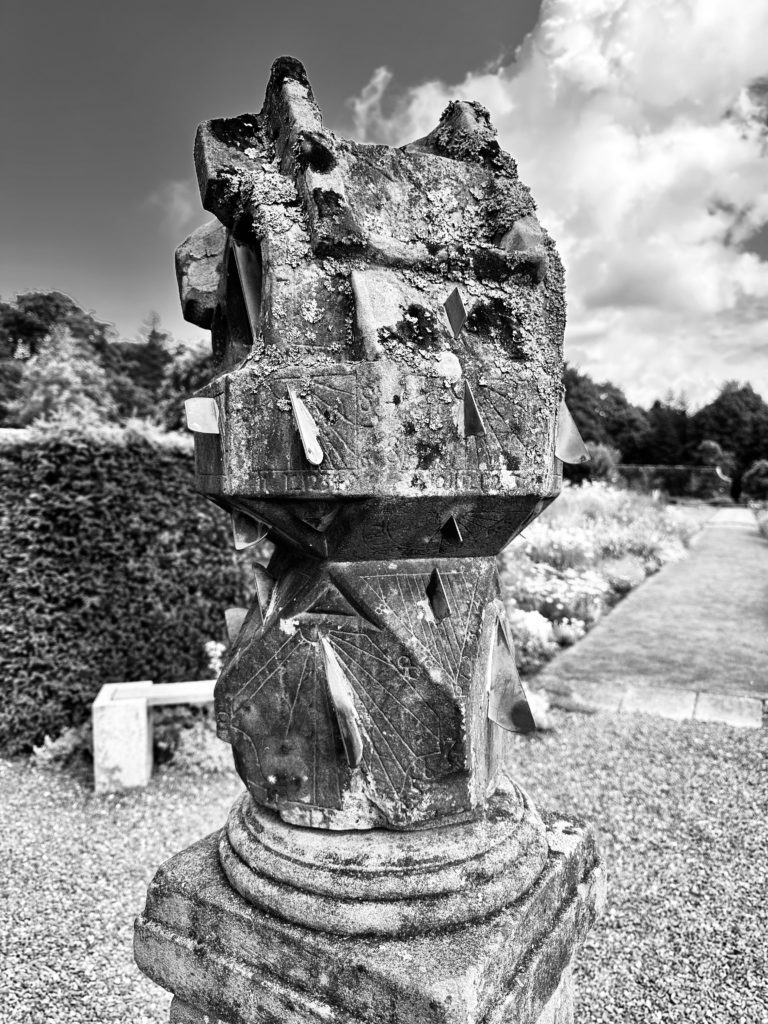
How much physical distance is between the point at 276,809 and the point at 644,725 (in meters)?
4.66

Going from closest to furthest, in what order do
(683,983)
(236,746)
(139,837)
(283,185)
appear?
(283,185), (236,746), (683,983), (139,837)

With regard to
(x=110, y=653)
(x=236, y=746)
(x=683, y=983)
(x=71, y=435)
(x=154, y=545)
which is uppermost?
(x=71, y=435)

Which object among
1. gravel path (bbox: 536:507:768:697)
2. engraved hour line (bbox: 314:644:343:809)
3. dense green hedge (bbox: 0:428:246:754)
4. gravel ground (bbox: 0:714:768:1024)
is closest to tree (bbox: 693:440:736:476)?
gravel path (bbox: 536:507:768:697)

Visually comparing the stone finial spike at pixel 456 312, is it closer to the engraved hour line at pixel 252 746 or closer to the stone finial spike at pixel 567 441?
the stone finial spike at pixel 567 441

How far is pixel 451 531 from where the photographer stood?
1.74 meters

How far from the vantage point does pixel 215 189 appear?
1.74 metres

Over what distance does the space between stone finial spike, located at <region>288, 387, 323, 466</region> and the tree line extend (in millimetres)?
746

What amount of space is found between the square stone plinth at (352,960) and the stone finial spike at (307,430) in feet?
3.52

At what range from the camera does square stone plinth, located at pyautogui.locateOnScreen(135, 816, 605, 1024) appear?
148cm

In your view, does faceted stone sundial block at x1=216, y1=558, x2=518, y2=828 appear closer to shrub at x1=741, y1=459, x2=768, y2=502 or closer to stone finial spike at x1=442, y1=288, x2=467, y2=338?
stone finial spike at x1=442, y1=288, x2=467, y2=338

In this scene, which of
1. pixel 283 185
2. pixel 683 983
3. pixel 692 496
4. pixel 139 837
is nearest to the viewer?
pixel 283 185

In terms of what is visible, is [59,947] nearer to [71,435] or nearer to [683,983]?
[683,983]

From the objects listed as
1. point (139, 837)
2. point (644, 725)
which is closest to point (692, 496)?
point (644, 725)

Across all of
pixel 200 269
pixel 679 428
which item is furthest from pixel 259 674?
pixel 679 428
